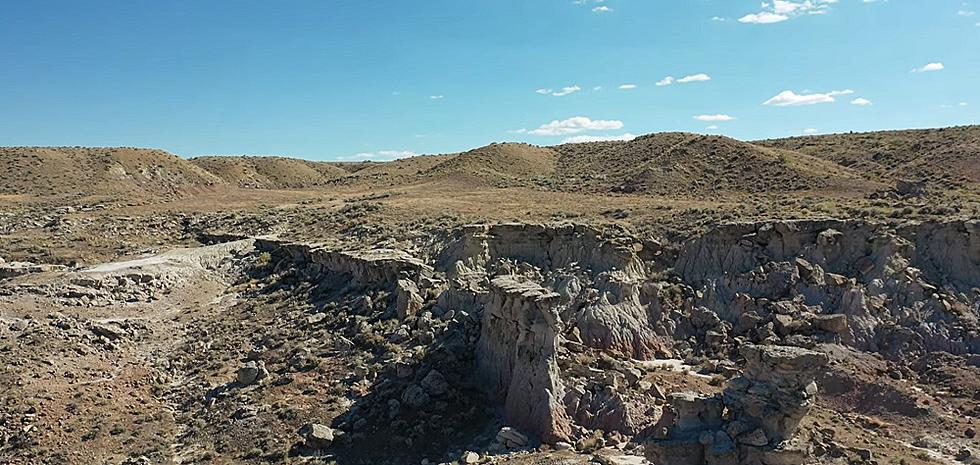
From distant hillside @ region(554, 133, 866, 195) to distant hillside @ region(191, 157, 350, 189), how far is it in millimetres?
42074

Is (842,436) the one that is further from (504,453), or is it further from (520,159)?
(520,159)

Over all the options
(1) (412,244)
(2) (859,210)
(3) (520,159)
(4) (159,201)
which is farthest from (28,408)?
(3) (520,159)

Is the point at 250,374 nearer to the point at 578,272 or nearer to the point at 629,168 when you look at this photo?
the point at 578,272

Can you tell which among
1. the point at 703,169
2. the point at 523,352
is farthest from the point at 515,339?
the point at 703,169

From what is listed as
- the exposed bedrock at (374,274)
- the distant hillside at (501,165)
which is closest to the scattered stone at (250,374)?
the exposed bedrock at (374,274)

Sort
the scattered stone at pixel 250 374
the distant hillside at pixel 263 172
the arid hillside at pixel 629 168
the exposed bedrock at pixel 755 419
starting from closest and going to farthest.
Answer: the exposed bedrock at pixel 755 419 → the scattered stone at pixel 250 374 → the arid hillside at pixel 629 168 → the distant hillside at pixel 263 172

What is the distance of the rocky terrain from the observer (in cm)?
1664

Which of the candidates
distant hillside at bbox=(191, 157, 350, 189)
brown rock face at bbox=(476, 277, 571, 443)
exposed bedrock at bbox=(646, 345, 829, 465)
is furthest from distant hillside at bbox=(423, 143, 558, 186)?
exposed bedrock at bbox=(646, 345, 829, 465)

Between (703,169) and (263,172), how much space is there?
72798 millimetres

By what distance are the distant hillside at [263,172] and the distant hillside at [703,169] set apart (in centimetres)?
4207

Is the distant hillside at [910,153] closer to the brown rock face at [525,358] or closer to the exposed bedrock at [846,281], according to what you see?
the exposed bedrock at [846,281]

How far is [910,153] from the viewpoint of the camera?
170 ft

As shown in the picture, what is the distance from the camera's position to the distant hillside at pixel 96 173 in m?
67.6

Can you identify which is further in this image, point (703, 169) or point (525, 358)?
point (703, 169)
